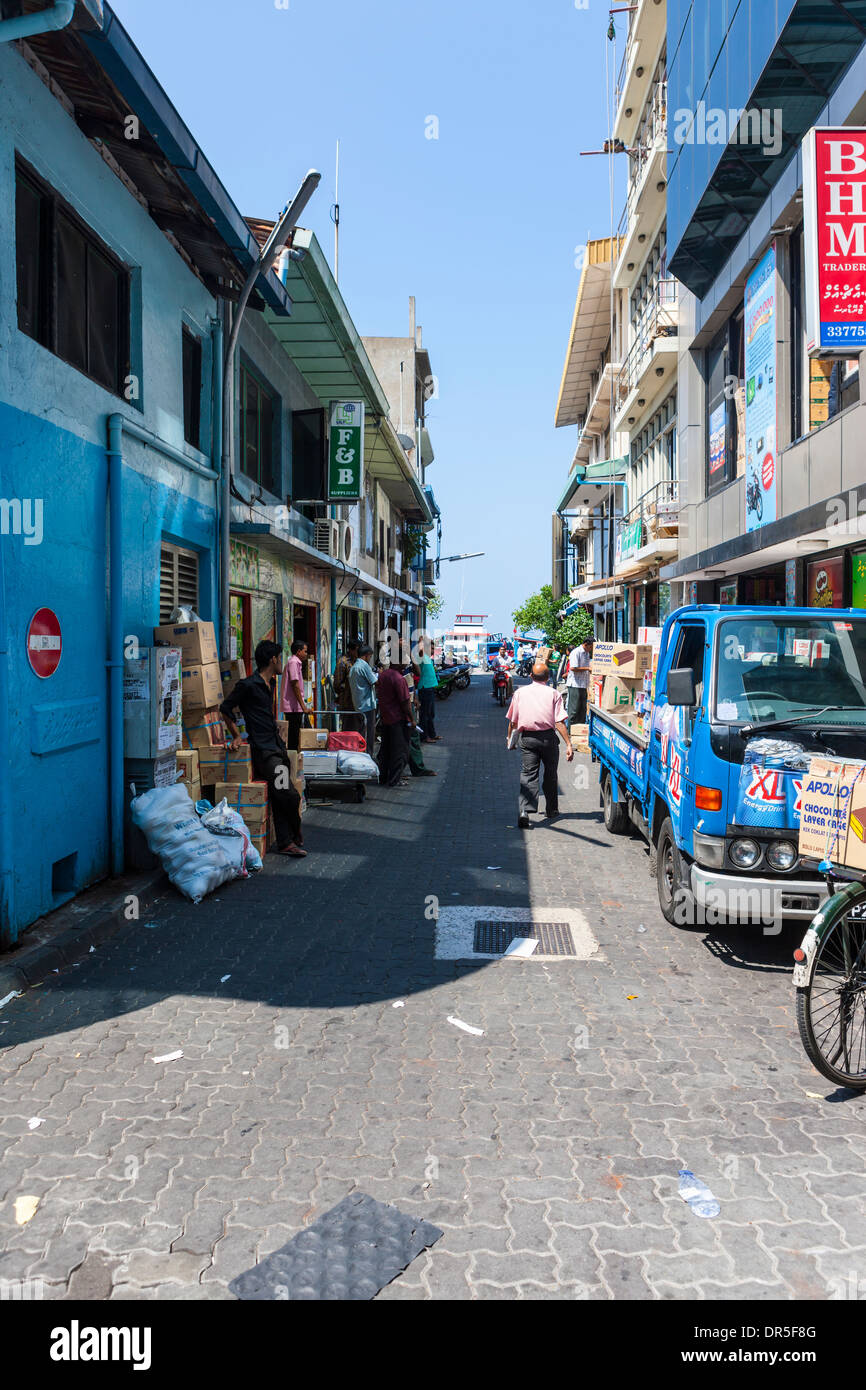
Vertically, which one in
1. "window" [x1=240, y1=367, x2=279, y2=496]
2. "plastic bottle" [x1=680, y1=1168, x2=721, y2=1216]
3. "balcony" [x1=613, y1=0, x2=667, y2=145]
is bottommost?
"plastic bottle" [x1=680, y1=1168, x2=721, y2=1216]

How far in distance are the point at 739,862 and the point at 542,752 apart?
4.82 meters

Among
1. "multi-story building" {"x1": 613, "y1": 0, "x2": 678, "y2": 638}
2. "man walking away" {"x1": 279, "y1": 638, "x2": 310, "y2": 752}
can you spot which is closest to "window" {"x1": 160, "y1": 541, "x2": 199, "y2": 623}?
"man walking away" {"x1": 279, "y1": 638, "x2": 310, "y2": 752}

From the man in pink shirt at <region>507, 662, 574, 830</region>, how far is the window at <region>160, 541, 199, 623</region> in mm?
3646

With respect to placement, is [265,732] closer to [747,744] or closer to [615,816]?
[615,816]

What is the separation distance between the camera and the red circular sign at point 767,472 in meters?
13.5

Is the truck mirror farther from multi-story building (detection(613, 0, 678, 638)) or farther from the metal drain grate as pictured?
multi-story building (detection(613, 0, 678, 638))

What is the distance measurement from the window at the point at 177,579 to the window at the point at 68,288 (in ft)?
6.06

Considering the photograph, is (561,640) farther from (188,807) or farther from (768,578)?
(188,807)

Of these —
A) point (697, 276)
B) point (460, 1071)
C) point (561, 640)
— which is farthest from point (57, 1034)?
point (561, 640)

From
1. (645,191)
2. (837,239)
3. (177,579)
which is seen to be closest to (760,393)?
(837,239)

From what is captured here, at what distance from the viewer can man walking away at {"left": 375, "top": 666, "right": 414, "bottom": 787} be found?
13.3 metres

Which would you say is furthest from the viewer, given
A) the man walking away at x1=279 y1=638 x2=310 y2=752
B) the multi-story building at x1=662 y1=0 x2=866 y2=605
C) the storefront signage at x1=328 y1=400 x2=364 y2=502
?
the storefront signage at x1=328 y1=400 x2=364 y2=502

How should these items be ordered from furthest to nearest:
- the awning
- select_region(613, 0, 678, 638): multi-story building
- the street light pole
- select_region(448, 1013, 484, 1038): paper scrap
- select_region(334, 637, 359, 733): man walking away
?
the awning → select_region(613, 0, 678, 638): multi-story building → select_region(334, 637, 359, 733): man walking away → the street light pole → select_region(448, 1013, 484, 1038): paper scrap

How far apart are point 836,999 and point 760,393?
1179cm
